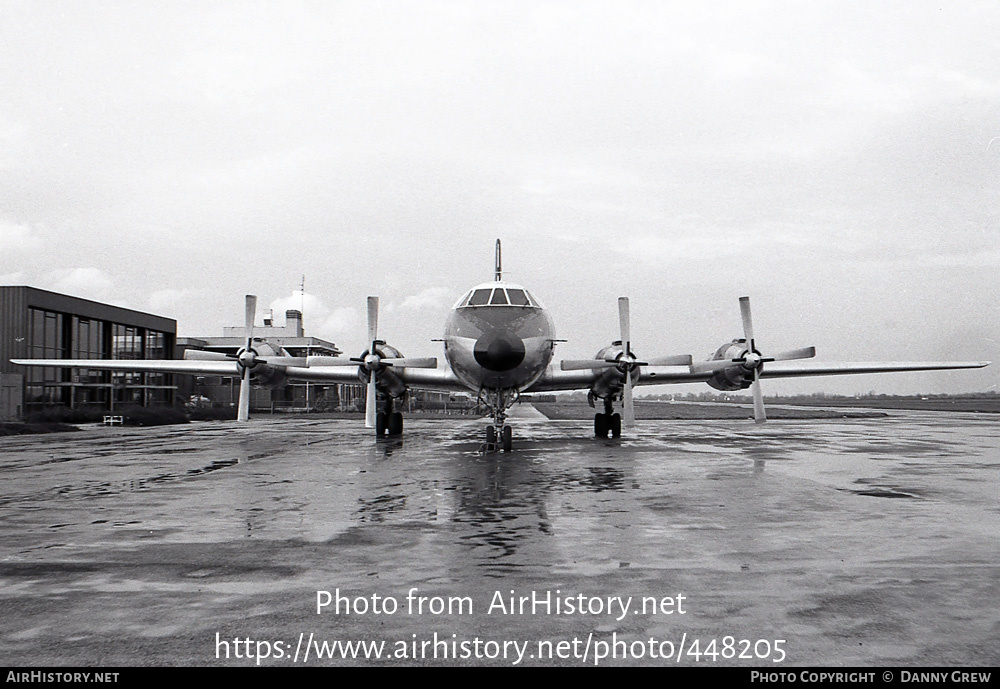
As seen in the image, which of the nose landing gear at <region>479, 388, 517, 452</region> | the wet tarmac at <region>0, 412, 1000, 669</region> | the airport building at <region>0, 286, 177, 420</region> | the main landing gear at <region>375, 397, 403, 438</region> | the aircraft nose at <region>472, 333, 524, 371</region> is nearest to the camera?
the wet tarmac at <region>0, 412, 1000, 669</region>

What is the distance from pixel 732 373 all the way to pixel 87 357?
37.2 meters

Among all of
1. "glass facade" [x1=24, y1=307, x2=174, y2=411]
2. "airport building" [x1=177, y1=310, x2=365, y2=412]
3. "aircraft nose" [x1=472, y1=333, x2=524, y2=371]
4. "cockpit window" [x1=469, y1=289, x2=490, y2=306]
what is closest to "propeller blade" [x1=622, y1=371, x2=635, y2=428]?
"aircraft nose" [x1=472, y1=333, x2=524, y2=371]

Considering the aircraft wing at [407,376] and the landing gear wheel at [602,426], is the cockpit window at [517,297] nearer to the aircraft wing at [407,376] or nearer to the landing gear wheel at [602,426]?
the aircraft wing at [407,376]

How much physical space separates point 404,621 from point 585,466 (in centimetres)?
1018

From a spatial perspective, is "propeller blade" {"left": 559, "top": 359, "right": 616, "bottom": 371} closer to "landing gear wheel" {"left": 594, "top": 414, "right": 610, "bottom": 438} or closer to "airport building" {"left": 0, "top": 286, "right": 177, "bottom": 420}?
"landing gear wheel" {"left": 594, "top": 414, "right": 610, "bottom": 438}

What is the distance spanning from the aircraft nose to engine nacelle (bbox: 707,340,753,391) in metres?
11.3

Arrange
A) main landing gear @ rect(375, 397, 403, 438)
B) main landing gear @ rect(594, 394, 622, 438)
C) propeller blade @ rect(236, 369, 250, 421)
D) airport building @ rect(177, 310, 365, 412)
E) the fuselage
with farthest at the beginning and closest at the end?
airport building @ rect(177, 310, 365, 412) → propeller blade @ rect(236, 369, 250, 421) → main landing gear @ rect(375, 397, 403, 438) → main landing gear @ rect(594, 394, 622, 438) → the fuselage

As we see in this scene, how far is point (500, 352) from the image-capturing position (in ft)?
53.1

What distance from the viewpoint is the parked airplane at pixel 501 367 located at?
17.1 m

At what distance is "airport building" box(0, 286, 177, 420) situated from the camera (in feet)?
119

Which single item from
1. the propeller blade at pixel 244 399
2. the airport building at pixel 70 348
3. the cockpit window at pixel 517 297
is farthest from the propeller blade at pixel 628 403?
the airport building at pixel 70 348

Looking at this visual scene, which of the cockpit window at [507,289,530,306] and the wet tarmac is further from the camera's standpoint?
the cockpit window at [507,289,530,306]
